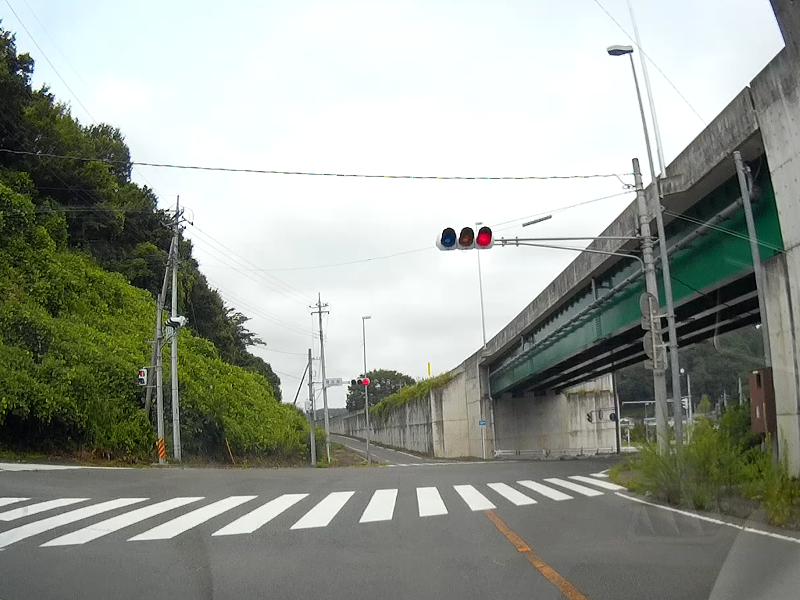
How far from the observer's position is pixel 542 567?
25.4ft

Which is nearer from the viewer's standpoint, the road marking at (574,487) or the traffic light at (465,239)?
the traffic light at (465,239)

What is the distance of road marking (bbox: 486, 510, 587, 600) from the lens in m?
6.55

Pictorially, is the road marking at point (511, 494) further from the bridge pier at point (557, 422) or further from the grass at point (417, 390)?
the grass at point (417, 390)

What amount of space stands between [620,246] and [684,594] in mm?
16475

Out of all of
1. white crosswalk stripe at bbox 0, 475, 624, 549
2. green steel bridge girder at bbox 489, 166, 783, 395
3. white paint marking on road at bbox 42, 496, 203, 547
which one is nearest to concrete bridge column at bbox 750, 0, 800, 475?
green steel bridge girder at bbox 489, 166, 783, 395

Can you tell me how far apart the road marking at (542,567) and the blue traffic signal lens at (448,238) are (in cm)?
528

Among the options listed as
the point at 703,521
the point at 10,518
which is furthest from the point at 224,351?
the point at 703,521

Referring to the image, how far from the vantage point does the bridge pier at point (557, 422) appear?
52531 millimetres

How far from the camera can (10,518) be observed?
12.0m

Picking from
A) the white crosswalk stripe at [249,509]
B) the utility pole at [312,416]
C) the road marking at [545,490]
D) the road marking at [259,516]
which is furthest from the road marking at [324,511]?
the utility pole at [312,416]

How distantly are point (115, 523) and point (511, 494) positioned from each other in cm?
868

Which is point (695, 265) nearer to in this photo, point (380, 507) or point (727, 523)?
point (727, 523)

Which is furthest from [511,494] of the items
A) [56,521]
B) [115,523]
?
[56,521]

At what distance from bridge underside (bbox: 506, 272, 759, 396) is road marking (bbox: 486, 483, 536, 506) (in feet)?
22.6
